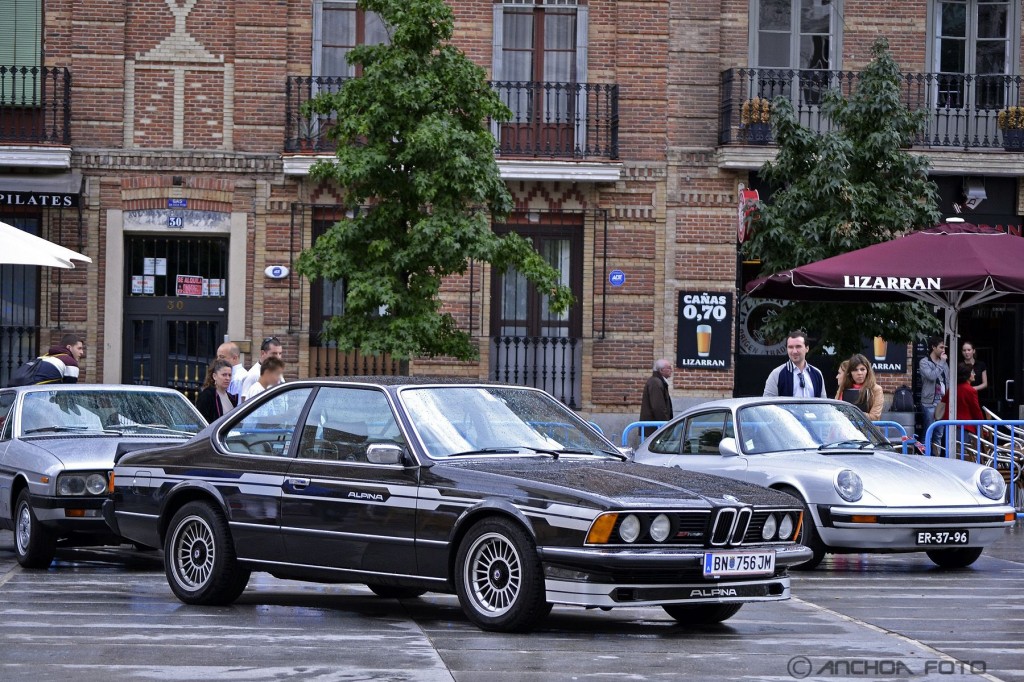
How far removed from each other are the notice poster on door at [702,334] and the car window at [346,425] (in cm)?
1577

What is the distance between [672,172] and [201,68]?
292 inches

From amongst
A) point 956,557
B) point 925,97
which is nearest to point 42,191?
point 925,97

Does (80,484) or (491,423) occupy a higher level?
(491,423)

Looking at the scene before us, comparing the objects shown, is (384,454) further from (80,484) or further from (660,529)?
(80,484)

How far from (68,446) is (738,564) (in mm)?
6302

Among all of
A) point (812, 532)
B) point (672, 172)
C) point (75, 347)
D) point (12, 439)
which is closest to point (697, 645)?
point (812, 532)

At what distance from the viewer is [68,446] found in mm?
13062

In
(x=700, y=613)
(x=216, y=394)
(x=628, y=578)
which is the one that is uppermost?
(x=216, y=394)

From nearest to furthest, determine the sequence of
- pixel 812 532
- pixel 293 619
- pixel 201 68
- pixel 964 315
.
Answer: pixel 293 619 → pixel 812 532 → pixel 201 68 → pixel 964 315

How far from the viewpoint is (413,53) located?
67.4ft

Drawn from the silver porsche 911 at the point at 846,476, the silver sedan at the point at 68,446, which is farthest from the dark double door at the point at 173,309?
the silver porsche 911 at the point at 846,476

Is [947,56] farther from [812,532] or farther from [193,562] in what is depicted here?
[193,562]

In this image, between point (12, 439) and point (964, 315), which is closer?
point (12, 439)

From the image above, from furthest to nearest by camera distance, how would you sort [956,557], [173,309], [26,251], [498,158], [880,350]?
[880,350], [173,309], [498,158], [26,251], [956,557]
